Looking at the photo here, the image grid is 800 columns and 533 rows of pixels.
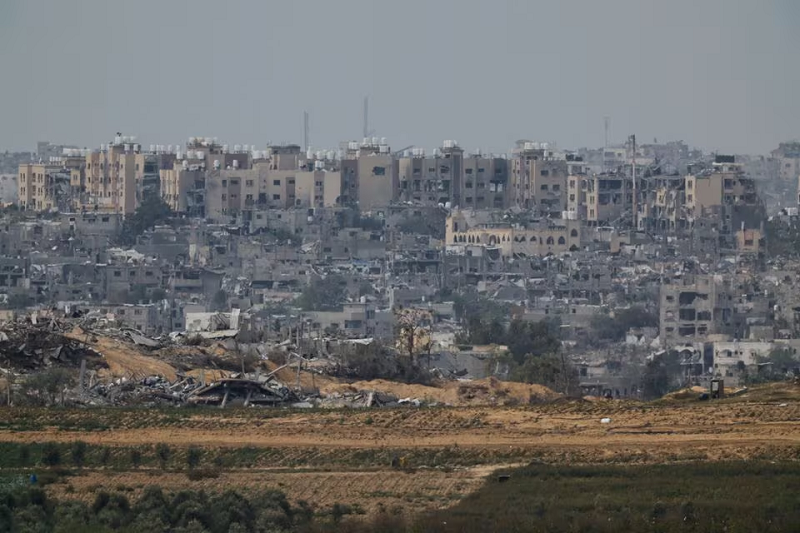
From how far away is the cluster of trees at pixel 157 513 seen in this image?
27.2 m

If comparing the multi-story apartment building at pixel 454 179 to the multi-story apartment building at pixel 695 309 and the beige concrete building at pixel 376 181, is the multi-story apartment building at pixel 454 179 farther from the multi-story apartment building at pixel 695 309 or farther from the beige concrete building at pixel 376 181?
the multi-story apartment building at pixel 695 309

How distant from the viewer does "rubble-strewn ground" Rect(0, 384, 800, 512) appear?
31.0 m

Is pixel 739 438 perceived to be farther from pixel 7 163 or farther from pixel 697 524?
pixel 7 163

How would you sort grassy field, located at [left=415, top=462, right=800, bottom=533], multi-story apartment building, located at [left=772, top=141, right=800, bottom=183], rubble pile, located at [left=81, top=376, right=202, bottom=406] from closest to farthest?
grassy field, located at [left=415, top=462, right=800, bottom=533] < rubble pile, located at [left=81, top=376, right=202, bottom=406] < multi-story apartment building, located at [left=772, top=141, right=800, bottom=183]

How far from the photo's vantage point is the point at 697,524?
26750 millimetres

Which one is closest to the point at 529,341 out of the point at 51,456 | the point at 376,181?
the point at 51,456

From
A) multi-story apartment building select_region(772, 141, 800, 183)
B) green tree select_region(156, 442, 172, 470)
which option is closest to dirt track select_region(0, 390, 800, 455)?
green tree select_region(156, 442, 172, 470)

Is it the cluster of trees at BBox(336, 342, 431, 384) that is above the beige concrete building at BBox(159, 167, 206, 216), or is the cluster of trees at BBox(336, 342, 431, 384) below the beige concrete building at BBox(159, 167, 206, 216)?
below

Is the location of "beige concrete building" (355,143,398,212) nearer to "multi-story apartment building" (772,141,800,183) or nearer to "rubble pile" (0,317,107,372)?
"multi-story apartment building" (772,141,800,183)

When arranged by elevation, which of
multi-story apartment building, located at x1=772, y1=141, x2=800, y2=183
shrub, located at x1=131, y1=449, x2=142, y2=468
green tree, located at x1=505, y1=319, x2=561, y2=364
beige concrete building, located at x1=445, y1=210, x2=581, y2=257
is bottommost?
green tree, located at x1=505, y1=319, x2=561, y2=364

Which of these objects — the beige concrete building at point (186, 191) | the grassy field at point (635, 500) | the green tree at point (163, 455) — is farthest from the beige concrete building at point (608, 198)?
the grassy field at point (635, 500)

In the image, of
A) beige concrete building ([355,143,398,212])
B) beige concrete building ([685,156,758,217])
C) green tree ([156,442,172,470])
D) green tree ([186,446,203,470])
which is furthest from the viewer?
beige concrete building ([355,143,398,212])

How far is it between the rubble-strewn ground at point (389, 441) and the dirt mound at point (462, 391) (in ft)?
17.1

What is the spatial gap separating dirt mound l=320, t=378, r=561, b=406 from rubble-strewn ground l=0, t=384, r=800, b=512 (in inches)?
206
